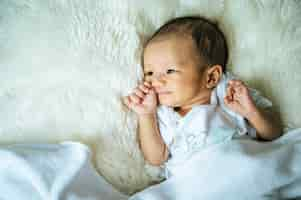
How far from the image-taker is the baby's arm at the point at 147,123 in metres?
1.04

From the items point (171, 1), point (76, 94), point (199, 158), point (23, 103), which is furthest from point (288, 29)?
point (23, 103)

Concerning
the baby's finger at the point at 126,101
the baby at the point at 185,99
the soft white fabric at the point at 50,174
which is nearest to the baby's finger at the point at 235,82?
the baby at the point at 185,99

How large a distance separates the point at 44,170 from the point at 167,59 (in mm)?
474

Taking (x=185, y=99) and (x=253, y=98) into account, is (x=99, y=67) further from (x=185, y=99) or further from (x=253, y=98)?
(x=253, y=98)

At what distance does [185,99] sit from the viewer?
1.09 meters

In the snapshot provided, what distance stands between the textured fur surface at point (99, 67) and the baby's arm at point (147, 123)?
1.0 inches

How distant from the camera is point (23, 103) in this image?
96cm

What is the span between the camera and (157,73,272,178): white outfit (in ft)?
3.37

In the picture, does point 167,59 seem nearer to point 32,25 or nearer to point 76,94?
point 76,94

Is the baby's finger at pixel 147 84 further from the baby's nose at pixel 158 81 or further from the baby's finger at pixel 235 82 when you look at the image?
the baby's finger at pixel 235 82

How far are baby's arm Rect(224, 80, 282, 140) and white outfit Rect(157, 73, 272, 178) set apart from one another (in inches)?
1.2

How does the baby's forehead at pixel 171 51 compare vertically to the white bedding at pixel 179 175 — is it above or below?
above

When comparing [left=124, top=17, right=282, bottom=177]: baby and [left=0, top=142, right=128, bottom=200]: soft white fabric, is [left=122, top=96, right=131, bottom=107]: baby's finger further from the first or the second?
[left=0, top=142, right=128, bottom=200]: soft white fabric

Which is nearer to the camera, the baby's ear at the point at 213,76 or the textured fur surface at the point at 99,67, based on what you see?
the textured fur surface at the point at 99,67
